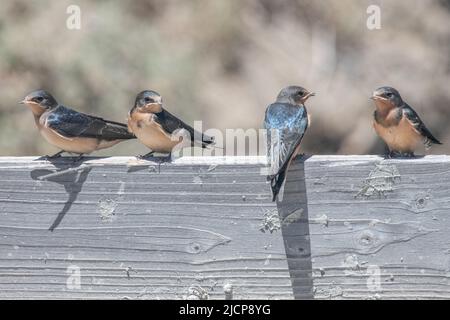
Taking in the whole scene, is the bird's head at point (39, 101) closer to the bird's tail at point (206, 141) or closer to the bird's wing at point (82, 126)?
the bird's wing at point (82, 126)

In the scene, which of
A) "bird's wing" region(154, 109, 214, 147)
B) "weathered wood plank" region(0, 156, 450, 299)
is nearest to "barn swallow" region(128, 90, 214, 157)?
"bird's wing" region(154, 109, 214, 147)

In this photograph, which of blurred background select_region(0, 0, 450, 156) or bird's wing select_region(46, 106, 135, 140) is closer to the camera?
bird's wing select_region(46, 106, 135, 140)

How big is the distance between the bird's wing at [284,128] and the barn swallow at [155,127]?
1.88ft

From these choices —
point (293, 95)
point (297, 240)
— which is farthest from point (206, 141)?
point (297, 240)

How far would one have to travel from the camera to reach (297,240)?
2549 millimetres

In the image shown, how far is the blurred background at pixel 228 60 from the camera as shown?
5812 millimetres

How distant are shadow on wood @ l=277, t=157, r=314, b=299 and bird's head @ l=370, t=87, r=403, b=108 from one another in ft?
4.90

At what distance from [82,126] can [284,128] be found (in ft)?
3.58

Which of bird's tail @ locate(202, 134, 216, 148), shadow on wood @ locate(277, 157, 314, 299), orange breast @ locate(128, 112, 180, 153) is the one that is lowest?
shadow on wood @ locate(277, 157, 314, 299)

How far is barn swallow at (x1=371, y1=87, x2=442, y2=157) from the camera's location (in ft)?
12.3

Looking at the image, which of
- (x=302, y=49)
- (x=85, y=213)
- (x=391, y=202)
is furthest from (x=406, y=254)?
(x=302, y=49)

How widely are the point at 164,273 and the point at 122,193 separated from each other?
26 centimetres

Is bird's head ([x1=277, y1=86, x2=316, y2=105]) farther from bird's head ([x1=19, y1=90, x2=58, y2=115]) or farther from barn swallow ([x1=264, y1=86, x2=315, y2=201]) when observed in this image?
bird's head ([x1=19, y1=90, x2=58, y2=115])

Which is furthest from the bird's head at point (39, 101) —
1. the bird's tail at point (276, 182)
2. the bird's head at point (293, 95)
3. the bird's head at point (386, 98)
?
the bird's tail at point (276, 182)
